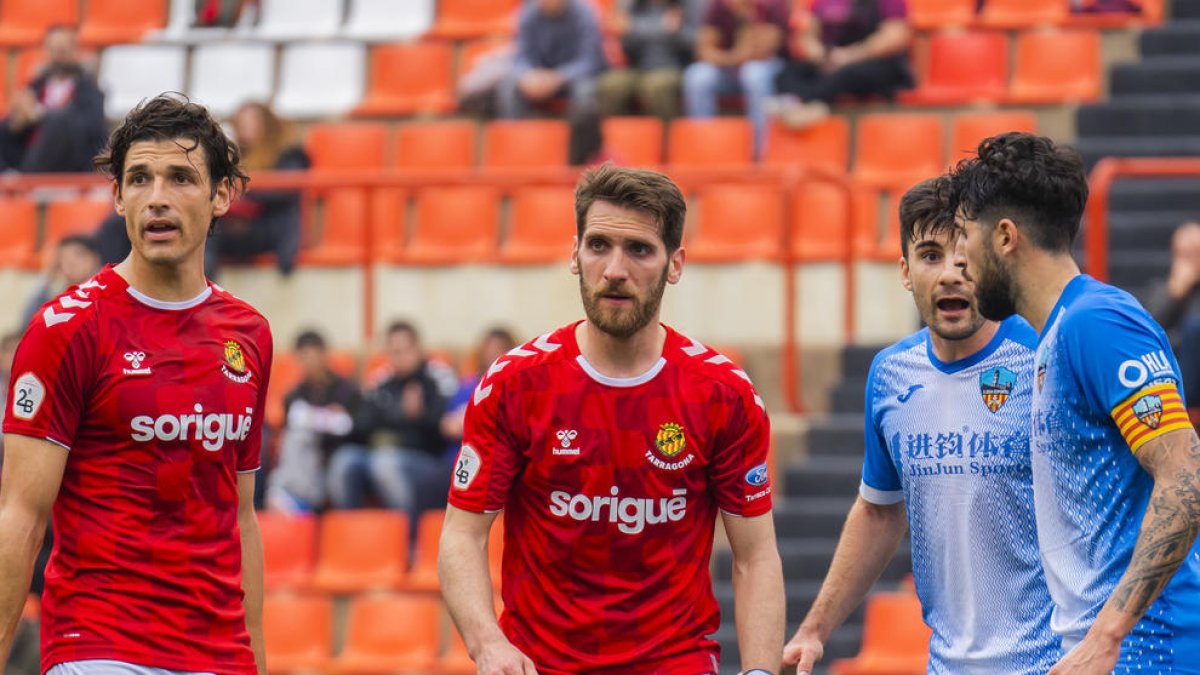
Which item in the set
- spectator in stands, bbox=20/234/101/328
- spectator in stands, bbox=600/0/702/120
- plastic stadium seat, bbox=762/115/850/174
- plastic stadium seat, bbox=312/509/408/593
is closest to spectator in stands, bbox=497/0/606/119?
Result: spectator in stands, bbox=600/0/702/120

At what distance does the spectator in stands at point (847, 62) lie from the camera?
1447 cm

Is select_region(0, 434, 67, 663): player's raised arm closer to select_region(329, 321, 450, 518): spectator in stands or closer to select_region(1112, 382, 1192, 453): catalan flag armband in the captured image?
select_region(1112, 382, 1192, 453): catalan flag armband

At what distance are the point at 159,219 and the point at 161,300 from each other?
0.75 feet

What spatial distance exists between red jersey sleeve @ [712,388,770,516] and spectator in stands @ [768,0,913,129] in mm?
8487

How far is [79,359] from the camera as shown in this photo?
5891 mm

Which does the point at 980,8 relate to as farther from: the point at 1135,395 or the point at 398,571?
the point at 1135,395

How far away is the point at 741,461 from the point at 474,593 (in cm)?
85

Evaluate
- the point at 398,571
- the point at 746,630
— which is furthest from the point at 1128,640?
the point at 398,571

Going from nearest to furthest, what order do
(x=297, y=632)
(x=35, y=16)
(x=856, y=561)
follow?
(x=856, y=561) < (x=297, y=632) < (x=35, y=16)

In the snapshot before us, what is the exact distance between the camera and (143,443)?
5945 mm

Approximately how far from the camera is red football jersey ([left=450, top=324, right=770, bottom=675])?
6027mm

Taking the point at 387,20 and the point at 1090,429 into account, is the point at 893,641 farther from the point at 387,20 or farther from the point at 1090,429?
the point at 387,20

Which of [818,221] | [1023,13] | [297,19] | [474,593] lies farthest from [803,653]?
[297,19]

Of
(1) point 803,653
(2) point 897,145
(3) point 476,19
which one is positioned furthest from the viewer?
(3) point 476,19
